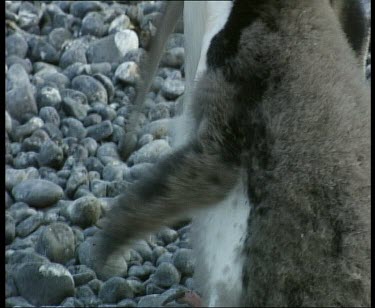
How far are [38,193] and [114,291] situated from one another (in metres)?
Result: 0.55

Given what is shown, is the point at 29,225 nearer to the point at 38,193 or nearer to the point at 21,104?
the point at 38,193

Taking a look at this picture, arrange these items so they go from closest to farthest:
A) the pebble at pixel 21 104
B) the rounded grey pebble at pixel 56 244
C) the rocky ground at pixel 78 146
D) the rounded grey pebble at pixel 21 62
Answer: the rocky ground at pixel 78 146 < the rounded grey pebble at pixel 56 244 < the pebble at pixel 21 104 < the rounded grey pebble at pixel 21 62

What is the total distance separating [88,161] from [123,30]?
2.56 ft

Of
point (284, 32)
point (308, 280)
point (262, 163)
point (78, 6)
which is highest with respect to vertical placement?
point (78, 6)

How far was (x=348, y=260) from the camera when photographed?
152cm

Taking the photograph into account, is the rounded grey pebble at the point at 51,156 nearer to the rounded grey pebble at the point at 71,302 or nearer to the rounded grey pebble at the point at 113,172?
the rounded grey pebble at the point at 113,172

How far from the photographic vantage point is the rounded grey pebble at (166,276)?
2309 mm

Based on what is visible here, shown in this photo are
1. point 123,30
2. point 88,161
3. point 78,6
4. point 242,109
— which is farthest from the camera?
point 78,6

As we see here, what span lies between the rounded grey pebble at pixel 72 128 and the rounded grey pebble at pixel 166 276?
803 mm

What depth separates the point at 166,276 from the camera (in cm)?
232

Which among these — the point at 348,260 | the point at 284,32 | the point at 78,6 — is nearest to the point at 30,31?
the point at 78,6

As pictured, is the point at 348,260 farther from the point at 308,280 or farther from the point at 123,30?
the point at 123,30

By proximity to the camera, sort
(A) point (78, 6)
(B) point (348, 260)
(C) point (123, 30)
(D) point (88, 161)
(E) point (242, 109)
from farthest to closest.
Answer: (A) point (78, 6) < (C) point (123, 30) < (D) point (88, 161) < (E) point (242, 109) < (B) point (348, 260)

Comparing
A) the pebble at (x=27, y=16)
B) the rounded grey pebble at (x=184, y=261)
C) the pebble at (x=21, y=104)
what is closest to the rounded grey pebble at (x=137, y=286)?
the rounded grey pebble at (x=184, y=261)
